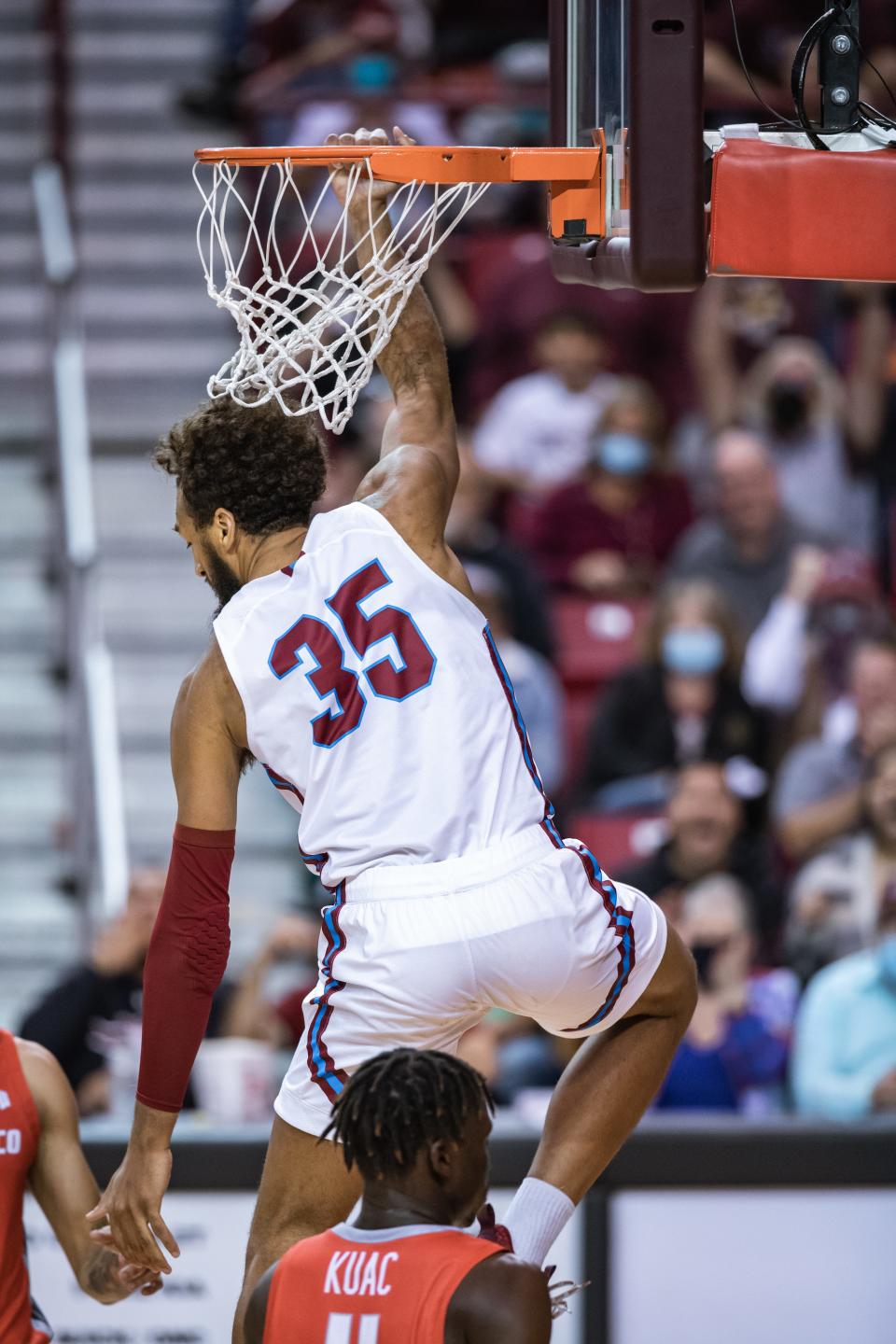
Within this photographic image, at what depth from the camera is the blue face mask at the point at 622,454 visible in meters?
8.44

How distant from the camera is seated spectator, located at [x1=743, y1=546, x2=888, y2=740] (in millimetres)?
7797

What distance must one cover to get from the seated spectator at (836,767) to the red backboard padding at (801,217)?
3774 mm

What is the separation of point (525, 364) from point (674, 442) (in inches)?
30.3

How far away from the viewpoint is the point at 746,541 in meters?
8.15

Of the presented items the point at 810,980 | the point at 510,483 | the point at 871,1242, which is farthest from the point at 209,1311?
the point at 510,483

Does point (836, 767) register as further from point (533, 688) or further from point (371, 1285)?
point (371, 1285)

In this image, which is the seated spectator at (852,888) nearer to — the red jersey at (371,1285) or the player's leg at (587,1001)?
the player's leg at (587,1001)

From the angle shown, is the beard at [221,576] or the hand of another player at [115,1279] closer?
the beard at [221,576]

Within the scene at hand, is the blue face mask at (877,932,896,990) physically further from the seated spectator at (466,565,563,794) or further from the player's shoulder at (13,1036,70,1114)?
the player's shoulder at (13,1036,70,1114)

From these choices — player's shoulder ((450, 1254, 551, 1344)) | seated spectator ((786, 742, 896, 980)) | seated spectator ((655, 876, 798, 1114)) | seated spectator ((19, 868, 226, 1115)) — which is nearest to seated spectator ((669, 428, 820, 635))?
seated spectator ((786, 742, 896, 980))

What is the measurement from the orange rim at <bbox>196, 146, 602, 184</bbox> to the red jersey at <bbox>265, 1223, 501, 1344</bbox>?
1844mm

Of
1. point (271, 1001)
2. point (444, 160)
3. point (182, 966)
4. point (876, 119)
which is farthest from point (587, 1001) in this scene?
point (271, 1001)

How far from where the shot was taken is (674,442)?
932cm

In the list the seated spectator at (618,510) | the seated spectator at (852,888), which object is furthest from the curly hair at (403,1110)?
the seated spectator at (618,510)
